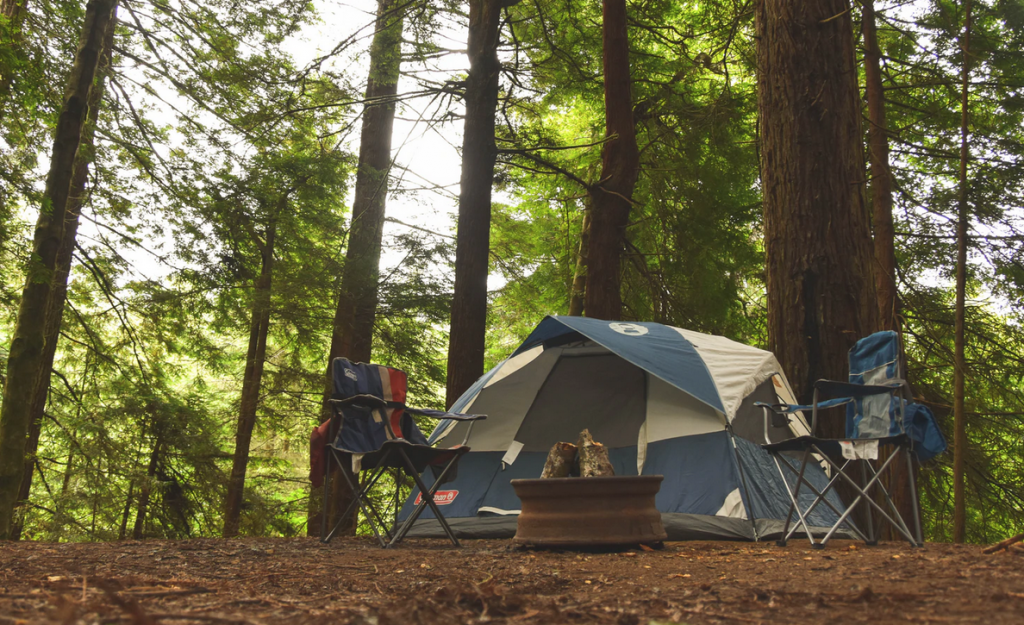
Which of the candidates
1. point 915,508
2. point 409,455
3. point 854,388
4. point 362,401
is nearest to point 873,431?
point 854,388

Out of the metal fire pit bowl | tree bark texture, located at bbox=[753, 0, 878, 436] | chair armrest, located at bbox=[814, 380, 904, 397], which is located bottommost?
the metal fire pit bowl

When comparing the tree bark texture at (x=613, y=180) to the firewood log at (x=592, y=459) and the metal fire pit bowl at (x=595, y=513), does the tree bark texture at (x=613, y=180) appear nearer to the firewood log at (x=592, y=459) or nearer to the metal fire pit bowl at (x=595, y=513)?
the firewood log at (x=592, y=459)

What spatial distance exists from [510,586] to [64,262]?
7.09 meters

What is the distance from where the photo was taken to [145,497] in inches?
277

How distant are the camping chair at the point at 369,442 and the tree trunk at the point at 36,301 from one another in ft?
7.08

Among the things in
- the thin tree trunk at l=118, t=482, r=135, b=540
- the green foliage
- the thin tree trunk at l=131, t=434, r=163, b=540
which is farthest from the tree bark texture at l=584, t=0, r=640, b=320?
the thin tree trunk at l=118, t=482, r=135, b=540

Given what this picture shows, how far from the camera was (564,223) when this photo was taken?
383 inches

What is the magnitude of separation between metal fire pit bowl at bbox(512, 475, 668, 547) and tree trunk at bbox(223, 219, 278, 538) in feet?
15.7

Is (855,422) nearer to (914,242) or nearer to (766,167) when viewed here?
(766,167)

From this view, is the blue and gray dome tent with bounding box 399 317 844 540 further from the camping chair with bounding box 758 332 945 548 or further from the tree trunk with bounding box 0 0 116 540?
the tree trunk with bounding box 0 0 116 540

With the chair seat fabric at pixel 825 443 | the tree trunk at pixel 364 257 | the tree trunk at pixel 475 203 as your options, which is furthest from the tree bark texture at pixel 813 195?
the tree trunk at pixel 364 257

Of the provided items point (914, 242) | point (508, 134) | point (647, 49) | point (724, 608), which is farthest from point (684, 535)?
point (647, 49)

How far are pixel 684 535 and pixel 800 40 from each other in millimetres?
3464

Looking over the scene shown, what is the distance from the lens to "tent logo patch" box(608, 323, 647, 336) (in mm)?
4611
